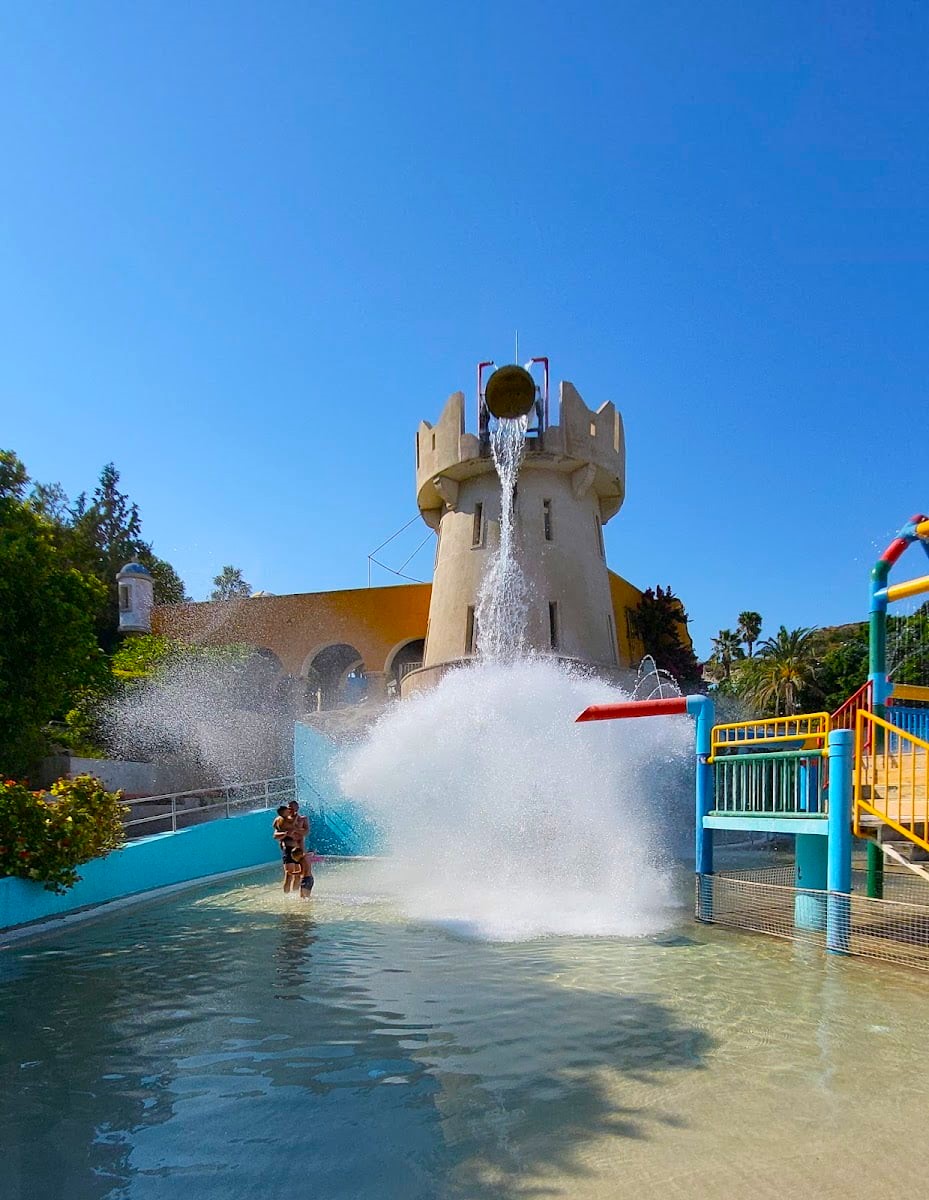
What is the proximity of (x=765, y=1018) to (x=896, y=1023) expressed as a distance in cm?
91

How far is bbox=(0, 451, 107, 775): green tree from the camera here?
1487 cm

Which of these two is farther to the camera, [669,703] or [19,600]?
[19,600]

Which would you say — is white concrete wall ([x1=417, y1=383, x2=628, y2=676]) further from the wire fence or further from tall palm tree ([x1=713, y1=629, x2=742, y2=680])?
tall palm tree ([x1=713, y1=629, x2=742, y2=680])

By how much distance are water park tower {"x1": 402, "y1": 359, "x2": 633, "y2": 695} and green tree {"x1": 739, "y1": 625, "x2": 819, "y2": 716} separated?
2255 centimetres

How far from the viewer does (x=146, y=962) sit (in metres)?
8.55

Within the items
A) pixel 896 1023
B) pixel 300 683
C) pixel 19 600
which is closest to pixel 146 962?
pixel 896 1023

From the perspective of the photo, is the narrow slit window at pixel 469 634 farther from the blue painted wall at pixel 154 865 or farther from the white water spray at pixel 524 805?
the blue painted wall at pixel 154 865

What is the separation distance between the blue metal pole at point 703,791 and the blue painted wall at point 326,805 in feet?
25.4

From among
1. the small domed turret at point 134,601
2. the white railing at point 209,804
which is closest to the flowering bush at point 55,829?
the white railing at point 209,804

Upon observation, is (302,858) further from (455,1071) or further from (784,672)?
(784,672)

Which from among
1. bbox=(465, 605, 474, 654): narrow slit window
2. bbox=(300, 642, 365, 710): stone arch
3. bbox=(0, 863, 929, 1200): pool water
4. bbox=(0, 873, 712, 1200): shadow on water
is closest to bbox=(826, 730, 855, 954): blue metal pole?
bbox=(0, 863, 929, 1200): pool water

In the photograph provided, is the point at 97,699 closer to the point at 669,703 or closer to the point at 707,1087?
the point at 669,703

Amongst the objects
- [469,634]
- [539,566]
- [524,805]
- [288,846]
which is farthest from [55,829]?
[539,566]

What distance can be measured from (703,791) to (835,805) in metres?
2.27
